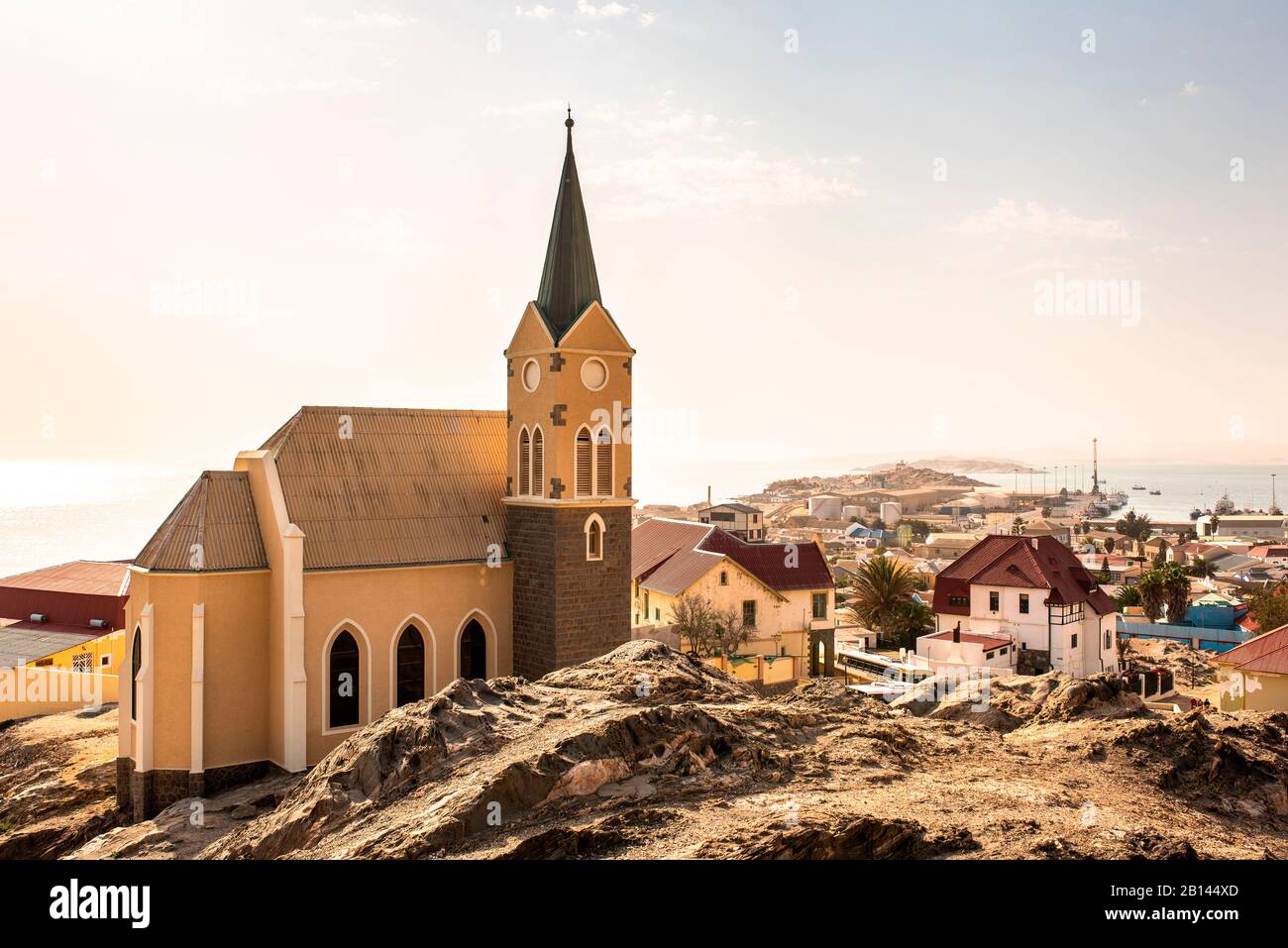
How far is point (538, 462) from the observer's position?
3297cm

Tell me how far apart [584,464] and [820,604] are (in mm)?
22772

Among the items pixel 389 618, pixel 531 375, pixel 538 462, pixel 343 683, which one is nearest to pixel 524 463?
pixel 538 462

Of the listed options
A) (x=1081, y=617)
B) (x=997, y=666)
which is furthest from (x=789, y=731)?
(x=1081, y=617)

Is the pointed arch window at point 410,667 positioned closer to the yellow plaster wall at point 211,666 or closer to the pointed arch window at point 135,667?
the yellow plaster wall at point 211,666

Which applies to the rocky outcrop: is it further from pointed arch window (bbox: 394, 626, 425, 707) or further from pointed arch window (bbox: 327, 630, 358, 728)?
pointed arch window (bbox: 394, 626, 425, 707)

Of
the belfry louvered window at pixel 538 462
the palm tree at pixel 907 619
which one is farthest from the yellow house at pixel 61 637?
the palm tree at pixel 907 619

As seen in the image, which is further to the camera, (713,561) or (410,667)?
(713,561)

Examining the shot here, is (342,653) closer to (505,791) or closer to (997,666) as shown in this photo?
(505,791)

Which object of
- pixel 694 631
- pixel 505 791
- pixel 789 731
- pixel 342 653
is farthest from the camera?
pixel 694 631

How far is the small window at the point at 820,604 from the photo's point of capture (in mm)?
50906

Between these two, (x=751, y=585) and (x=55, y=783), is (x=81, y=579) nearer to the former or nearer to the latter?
(x=55, y=783)

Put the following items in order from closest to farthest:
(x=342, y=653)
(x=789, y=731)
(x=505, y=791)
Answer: (x=505, y=791), (x=789, y=731), (x=342, y=653)
